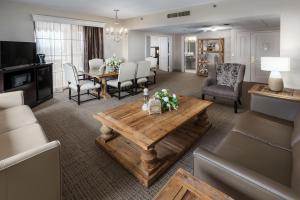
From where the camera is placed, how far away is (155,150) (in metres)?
2.38

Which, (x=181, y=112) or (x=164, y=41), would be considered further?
(x=164, y=41)

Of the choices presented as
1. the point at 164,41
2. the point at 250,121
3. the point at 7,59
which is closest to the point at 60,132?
the point at 7,59

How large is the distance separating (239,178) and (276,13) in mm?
4275

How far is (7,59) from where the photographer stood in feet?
13.5

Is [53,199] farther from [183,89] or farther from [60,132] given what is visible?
[183,89]

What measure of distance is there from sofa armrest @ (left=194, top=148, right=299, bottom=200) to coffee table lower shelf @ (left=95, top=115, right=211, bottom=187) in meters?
0.69

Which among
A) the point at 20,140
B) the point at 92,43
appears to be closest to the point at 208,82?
the point at 20,140

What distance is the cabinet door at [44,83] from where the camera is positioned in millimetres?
4685

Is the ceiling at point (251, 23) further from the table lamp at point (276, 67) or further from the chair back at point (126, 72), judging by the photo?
the chair back at point (126, 72)

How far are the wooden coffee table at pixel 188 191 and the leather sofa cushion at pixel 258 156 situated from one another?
478mm

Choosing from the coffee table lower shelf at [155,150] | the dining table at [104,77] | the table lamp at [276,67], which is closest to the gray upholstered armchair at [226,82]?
the table lamp at [276,67]

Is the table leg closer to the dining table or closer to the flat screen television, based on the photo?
the dining table

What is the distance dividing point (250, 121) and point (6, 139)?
2770 millimetres

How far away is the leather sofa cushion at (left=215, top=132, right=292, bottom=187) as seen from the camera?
1476 mm
